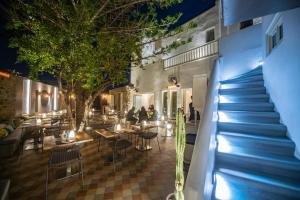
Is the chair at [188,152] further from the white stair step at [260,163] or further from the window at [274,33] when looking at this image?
the window at [274,33]

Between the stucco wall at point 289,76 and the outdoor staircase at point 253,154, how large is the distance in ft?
0.51

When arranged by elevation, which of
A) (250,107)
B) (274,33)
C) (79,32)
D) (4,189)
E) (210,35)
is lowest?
(4,189)

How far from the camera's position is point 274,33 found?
3.11 meters

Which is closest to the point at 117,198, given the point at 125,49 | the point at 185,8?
the point at 125,49

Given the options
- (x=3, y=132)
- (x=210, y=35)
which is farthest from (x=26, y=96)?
(x=210, y=35)

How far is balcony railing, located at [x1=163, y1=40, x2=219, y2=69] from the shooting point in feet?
24.2

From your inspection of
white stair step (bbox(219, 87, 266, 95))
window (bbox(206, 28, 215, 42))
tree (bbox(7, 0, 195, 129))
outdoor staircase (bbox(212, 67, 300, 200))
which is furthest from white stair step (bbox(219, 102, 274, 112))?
window (bbox(206, 28, 215, 42))

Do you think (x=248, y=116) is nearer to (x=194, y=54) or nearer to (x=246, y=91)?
(x=246, y=91)

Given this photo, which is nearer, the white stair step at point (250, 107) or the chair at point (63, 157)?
the white stair step at point (250, 107)

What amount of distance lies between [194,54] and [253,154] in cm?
716

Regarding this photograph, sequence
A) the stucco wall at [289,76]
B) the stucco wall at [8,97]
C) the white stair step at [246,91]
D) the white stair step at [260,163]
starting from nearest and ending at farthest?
the white stair step at [260,163] → the stucco wall at [289,76] → the white stair step at [246,91] → the stucco wall at [8,97]

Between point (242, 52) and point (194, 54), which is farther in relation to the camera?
point (194, 54)

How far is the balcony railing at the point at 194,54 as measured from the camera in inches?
291

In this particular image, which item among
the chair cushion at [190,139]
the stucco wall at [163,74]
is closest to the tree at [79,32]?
the stucco wall at [163,74]
